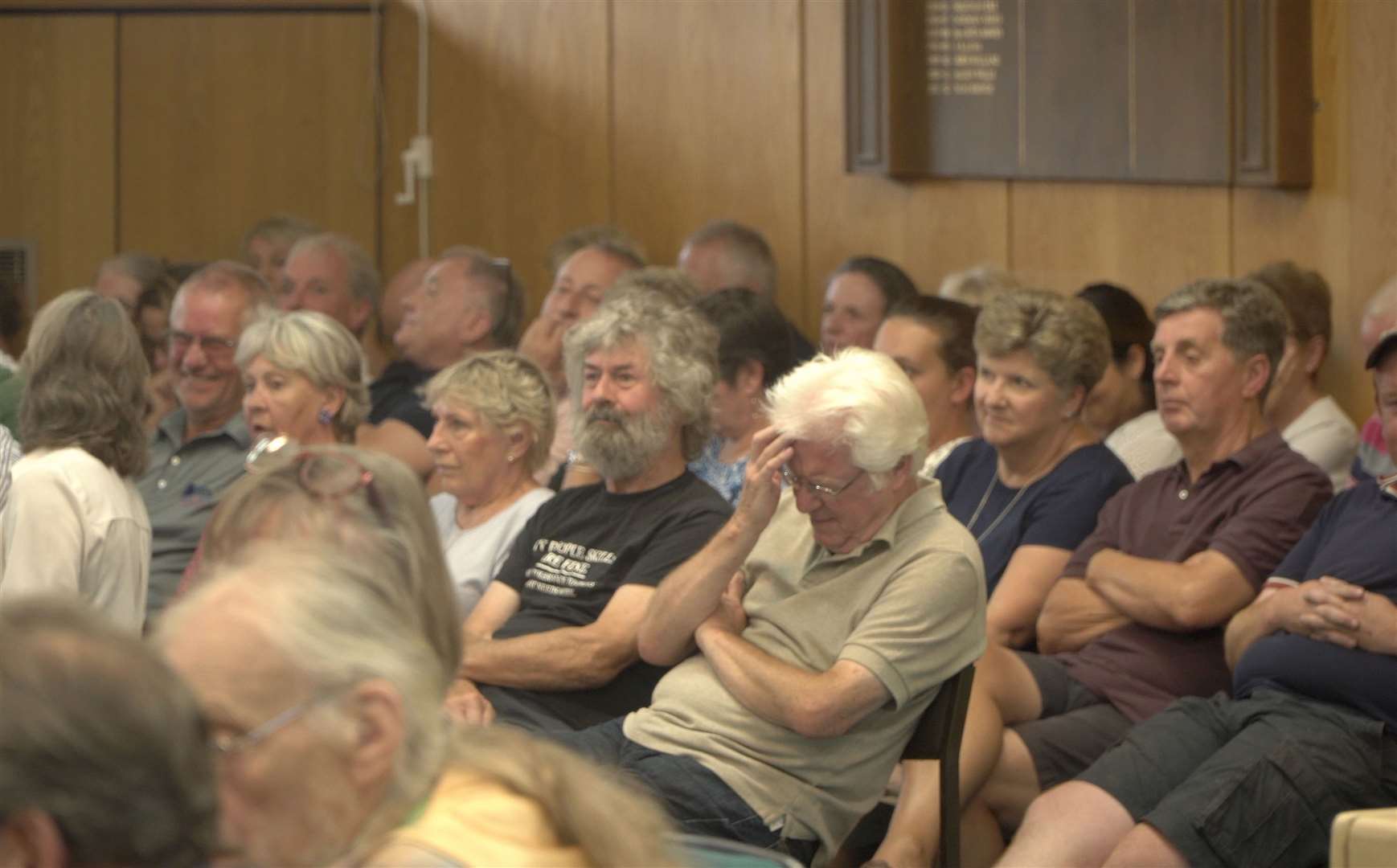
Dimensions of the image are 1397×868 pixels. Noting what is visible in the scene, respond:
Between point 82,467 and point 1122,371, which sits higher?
point 1122,371

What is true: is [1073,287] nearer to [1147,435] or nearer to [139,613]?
[1147,435]

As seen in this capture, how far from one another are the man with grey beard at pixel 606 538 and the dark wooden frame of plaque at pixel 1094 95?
7.15ft

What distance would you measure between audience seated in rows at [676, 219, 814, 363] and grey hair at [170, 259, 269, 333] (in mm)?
1563

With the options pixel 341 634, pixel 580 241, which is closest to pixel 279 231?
pixel 580 241

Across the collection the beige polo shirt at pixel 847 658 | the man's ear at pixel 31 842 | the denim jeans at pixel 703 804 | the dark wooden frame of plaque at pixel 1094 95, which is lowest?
the denim jeans at pixel 703 804

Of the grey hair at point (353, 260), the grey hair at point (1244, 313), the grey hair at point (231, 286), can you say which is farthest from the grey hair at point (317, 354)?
the grey hair at point (1244, 313)

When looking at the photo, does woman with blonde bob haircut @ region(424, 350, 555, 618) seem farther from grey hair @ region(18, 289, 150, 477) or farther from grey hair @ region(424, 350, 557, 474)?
grey hair @ region(18, 289, 150, 477)

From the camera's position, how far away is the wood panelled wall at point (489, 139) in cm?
684

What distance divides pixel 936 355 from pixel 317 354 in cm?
150

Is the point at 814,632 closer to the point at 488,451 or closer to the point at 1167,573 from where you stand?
the point at 1167,573

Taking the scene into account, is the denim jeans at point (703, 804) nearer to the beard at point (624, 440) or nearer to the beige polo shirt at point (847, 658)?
the beige polo shirt at point (847, 658)

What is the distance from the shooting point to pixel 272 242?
6980 millimetres

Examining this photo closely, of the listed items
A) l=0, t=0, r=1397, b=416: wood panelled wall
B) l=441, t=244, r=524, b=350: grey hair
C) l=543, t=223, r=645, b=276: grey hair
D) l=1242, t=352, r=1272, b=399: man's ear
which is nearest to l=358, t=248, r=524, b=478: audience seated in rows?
l=441, t=244, r=524, b=350: grey hair

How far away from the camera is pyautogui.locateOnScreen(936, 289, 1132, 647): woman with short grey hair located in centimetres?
398
